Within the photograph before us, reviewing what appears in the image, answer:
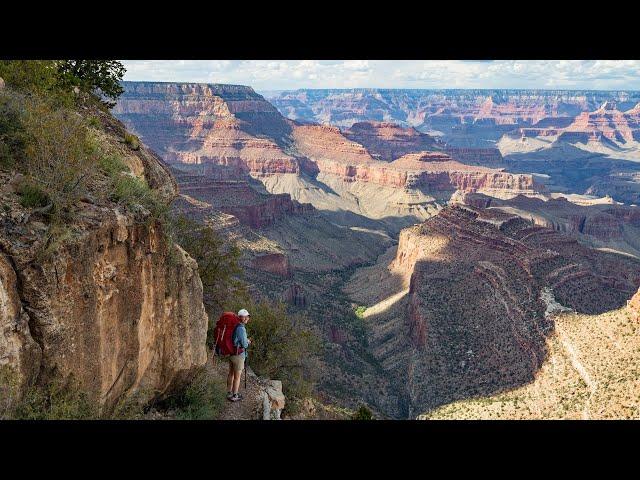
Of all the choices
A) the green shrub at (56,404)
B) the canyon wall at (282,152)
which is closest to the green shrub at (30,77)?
the green shrub at (56,404)

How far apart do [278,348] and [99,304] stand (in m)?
14.0

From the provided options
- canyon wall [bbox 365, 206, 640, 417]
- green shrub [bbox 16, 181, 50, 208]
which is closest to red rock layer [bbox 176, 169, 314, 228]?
canyon wall [bbox 365, 206, 640, 417]

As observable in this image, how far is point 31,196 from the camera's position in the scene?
31.5 ft

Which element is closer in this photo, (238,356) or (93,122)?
(238,356)

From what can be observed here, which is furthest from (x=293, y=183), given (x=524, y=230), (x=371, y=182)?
(x=524, y=230)

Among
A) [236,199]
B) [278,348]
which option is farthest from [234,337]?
[236,199]

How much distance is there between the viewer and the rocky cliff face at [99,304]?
28.3 feet

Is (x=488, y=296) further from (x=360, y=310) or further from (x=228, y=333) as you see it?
(x=228, y=333)

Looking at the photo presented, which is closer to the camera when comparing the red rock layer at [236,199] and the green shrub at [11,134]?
the green shrub at [11,134]

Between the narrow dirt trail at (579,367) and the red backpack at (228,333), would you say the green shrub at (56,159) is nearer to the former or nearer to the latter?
the red backpack at (228,333)

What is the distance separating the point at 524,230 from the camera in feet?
177

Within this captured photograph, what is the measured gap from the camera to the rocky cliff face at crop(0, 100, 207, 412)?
28.3 ft

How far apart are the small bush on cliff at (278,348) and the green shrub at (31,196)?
13636mm

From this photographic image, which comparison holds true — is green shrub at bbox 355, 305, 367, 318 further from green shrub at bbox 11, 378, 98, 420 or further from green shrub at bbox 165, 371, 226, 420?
green shrub at bbox 11, 378, 98, 420
